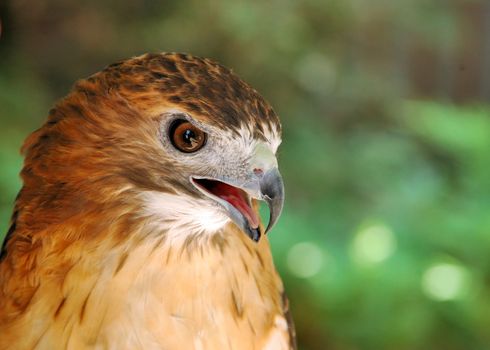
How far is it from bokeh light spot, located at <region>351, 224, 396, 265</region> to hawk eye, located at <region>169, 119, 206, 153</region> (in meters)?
1.50

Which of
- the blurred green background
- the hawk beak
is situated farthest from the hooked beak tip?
the blurred green background

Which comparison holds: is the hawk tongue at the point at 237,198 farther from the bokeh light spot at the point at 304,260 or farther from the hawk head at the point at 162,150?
the bokeh light spot at the point at 304,260

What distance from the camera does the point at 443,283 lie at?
2408mm

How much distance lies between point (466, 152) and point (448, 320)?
0.74m

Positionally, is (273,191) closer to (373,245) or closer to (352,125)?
(373,245)

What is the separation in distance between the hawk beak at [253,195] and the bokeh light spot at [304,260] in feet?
4.73

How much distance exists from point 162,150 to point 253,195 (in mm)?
139

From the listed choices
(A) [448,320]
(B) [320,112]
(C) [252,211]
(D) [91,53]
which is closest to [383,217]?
(A) [448,320]

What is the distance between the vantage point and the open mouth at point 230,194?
984mm

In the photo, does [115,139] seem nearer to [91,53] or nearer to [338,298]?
[338,298]

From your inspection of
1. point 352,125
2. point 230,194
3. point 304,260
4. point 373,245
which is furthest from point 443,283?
point 352,125

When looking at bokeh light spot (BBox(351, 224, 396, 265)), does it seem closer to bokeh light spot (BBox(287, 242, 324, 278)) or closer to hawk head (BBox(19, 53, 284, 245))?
bokeh light spot (BBox(287, 242, 324, 278))

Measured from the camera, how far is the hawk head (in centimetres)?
98

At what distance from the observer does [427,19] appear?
396 cm
